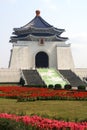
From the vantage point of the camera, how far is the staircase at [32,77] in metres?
35.8

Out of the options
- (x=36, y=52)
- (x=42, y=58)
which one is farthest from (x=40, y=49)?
(x=42, y=58)

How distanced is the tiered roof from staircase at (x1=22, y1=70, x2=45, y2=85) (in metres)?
9.16

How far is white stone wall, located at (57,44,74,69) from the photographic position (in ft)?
166

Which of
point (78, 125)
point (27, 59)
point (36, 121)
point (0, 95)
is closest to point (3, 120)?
point (36, 121)

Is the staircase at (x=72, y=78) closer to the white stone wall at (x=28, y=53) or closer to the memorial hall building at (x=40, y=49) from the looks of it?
the memorial hall building at (x=40, y=49)

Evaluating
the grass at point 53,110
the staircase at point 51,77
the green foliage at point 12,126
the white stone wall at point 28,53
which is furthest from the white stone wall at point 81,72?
the green foliage at point 12,126

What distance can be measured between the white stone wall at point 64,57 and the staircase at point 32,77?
Result: 9181 millimetres

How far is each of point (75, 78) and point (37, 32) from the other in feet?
45.0

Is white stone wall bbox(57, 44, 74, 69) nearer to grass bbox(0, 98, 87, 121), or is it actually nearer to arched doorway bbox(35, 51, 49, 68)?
arched doorway bbox(35, 51, 49, 68)

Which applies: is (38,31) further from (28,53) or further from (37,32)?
(28,53)

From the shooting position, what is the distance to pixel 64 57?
51438 mm

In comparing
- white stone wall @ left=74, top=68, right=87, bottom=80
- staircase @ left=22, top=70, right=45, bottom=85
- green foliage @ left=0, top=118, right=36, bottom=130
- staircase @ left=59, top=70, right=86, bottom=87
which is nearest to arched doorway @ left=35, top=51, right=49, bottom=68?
white stone wall @ left=74, top=68, right=87, bottom=80

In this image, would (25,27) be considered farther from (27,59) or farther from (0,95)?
(0,95)

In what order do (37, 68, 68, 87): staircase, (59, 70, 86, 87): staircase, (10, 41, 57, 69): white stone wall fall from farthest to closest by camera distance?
1. (10, 41, 57, 69): white stone wall
2. (37, 68, 68, 87): staircase
3. (59, 70, 86, 87): staircase
